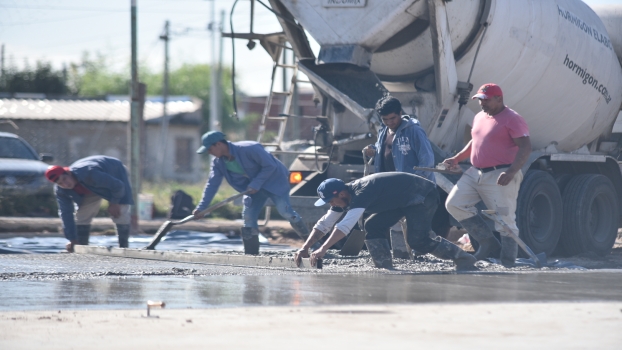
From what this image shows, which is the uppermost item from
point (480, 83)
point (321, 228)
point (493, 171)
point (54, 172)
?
point (480, 83)

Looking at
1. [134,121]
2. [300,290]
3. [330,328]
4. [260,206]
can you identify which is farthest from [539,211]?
[134,121]

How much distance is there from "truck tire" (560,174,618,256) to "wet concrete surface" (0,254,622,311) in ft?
8.75

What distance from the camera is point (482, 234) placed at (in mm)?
8805

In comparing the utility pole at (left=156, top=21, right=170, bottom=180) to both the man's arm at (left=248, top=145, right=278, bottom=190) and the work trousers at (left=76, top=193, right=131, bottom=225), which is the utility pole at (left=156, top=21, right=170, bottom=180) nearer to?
the work trousers at (left=76, top=193, right=131, bottom=225)

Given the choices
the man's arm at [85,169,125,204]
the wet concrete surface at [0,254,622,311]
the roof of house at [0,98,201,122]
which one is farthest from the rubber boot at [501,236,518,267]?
the roof of house at [0,98,201,122]

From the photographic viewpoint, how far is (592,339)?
473cm

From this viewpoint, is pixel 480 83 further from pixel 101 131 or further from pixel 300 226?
pixel 101 131

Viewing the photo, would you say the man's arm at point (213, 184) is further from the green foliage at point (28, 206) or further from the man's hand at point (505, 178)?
the green foliage at point (28, 206)

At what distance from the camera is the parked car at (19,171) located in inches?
667

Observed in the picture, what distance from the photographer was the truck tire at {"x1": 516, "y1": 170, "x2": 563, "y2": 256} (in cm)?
1034

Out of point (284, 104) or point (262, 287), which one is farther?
point (284, 104)

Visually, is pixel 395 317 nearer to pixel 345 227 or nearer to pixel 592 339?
pixel 592 339

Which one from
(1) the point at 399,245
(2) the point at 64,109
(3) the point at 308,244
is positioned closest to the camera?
(3) the point at 308,244

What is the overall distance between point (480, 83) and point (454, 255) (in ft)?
8.87
